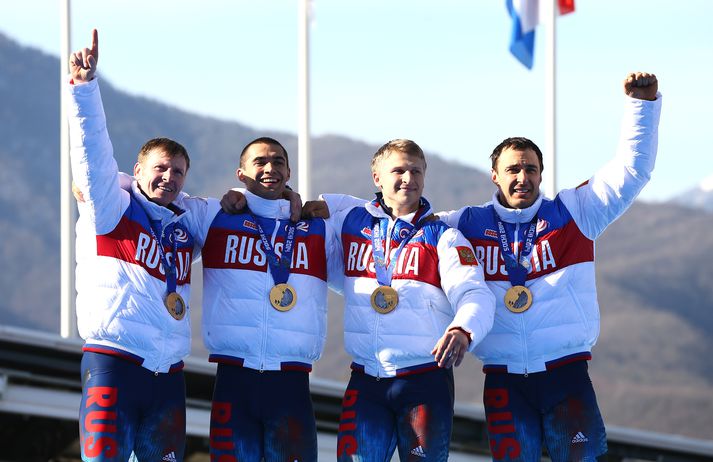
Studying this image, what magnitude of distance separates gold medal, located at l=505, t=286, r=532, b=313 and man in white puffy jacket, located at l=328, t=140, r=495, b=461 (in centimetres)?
19

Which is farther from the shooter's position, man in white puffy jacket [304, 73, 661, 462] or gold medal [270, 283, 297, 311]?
gold medal [270, 283, 297, 311]

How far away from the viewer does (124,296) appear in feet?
16.5

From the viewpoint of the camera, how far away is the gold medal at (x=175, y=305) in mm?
5113

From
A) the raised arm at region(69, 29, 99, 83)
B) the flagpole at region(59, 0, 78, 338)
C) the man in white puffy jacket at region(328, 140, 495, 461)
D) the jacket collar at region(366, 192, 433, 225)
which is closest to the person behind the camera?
the raised arm at region(69, 29, 99, 83)

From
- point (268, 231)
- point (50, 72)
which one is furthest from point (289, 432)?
point (50, 72)

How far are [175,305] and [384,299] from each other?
3.01 ft

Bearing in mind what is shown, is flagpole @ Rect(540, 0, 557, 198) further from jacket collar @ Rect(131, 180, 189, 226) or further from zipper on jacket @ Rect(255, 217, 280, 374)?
jacket collar @ Rect(131, 180, 189, 226)

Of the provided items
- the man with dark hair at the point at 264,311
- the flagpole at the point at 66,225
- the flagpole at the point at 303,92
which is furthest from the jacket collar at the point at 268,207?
the flagpole at the point at 303,92

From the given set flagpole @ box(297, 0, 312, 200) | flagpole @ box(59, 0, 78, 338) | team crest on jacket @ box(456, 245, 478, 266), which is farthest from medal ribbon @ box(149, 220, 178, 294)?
flagpole @ box(297, 0, 312, 200)

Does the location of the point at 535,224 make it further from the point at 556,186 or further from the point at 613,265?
the point at 613,265

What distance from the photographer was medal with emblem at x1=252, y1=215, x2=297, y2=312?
17.3 ft

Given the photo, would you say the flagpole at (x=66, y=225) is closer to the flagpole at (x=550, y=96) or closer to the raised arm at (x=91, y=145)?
the flagpole at (x=550, y=96)

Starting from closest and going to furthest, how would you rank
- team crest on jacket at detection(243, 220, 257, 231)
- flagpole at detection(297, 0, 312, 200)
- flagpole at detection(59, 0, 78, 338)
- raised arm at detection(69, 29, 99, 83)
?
raised arm at detection(69, 29, 99, 83), team crest on jacket at detection(243, 220, 257, 231), flagpole at detection(59, 0, 78, 338), flagpole at detection(297, 0, 312, 200)

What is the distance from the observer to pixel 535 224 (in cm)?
539
